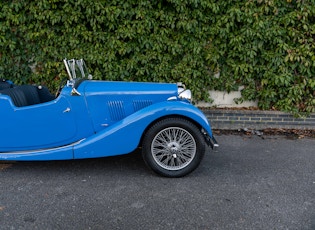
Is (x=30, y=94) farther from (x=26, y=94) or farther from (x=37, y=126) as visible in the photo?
(x=37, y=126)

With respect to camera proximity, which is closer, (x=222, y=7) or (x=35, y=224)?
(x=35, y=224)

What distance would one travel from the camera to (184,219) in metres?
2.56

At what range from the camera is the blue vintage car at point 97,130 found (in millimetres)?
3287

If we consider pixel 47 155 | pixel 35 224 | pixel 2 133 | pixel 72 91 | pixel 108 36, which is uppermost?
pixel 108 36

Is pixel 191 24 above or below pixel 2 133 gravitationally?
above

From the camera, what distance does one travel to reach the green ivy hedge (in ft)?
16.5

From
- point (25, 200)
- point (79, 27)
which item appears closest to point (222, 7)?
point (79, 27)

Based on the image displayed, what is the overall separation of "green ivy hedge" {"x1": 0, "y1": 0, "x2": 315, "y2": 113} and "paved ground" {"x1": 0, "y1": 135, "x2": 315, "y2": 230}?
5.43 feet

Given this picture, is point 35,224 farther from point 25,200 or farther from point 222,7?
point 222,7

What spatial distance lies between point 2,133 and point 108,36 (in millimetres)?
2506

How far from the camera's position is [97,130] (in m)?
3.50

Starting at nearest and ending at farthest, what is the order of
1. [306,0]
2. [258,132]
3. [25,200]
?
[25,200]
[306,0]
[258,132]

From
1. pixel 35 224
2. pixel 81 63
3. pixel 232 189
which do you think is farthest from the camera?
pixel 81 63

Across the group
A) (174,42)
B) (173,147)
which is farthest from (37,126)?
(174,42)
